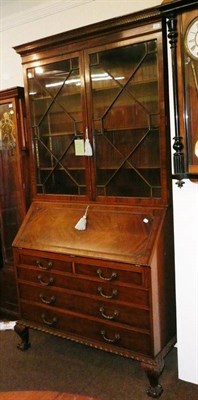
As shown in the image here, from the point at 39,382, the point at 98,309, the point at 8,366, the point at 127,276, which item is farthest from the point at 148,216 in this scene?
the point at 8,366

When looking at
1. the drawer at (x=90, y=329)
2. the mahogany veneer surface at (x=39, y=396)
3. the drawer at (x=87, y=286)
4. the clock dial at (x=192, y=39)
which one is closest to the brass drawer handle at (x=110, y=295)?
the drawer at (x=87, y=286)

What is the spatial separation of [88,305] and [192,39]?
1.65 meters

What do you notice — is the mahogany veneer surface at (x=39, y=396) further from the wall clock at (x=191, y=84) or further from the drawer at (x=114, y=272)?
the wall clock at (x=191, y=84)

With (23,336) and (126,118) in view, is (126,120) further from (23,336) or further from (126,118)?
(23,336)

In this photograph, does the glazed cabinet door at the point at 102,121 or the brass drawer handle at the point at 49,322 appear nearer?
the glazed cabinet door at the point at 102,121

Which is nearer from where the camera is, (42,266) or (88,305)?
(88,305)

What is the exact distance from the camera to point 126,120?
232cm

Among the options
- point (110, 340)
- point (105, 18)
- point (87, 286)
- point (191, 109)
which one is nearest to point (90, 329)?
point (110, 340)

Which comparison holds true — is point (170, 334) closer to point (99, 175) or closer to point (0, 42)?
point (99, 175)

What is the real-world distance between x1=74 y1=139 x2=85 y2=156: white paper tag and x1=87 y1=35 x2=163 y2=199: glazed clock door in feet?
0.33

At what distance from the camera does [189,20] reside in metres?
1.88

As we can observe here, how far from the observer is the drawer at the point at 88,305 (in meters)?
2.11

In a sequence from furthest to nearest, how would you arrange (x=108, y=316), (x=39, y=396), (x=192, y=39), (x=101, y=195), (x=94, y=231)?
(x=101, y=195) → (x=94, y=231) → (x=108, y=316) → (x=192, y=39) → (x=39, y=396)

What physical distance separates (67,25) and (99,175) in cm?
137
